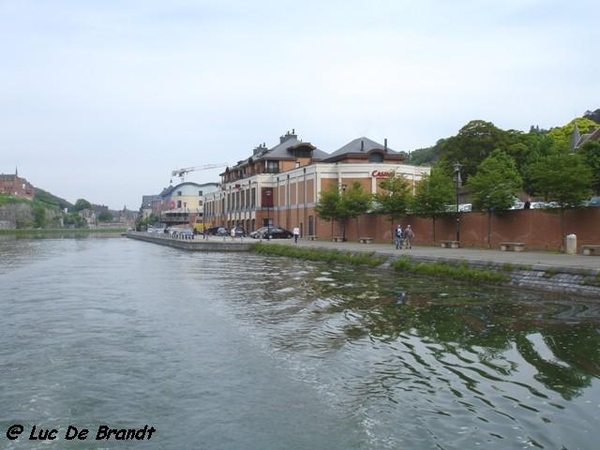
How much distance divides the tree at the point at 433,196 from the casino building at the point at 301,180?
359 inches

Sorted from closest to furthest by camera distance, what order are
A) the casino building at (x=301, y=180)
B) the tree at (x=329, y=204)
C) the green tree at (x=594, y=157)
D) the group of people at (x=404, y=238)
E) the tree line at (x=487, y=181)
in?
the tree line at (x=487, y=181) → the green tree at (x=594, y=157) → the group of people at (x=404, y=238) → the tree at (x=329, y=204) → the casino building at (x=301, y=180)

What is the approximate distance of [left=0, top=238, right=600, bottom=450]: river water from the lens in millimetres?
8203

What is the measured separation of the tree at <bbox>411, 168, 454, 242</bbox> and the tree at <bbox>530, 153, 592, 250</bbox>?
1102cm

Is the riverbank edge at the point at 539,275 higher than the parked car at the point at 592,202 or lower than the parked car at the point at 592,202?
lower

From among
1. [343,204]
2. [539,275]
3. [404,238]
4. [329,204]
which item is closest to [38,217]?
[329,204]

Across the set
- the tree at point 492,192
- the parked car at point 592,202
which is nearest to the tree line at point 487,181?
the tree at point 492,192

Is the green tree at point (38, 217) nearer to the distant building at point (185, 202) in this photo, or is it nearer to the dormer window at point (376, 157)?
the distant building at point (185, 202)

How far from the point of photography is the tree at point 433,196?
44.4 m

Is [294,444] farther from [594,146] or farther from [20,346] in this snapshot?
[594,146]

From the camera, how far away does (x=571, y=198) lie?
32125mm

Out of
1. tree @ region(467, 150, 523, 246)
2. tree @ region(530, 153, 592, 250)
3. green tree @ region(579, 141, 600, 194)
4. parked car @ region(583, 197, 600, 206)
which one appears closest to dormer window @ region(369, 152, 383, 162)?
green tree @ region(579, 141, 600, 194)

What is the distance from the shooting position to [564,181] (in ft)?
105

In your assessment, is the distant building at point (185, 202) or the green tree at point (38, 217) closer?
the distant building at point (185, 202)

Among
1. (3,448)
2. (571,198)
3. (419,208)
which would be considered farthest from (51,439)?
(419,208)
